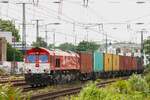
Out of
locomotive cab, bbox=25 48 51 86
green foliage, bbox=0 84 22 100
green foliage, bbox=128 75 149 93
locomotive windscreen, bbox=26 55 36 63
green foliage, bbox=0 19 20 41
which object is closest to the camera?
green foliage, bbox=0 84 22 100

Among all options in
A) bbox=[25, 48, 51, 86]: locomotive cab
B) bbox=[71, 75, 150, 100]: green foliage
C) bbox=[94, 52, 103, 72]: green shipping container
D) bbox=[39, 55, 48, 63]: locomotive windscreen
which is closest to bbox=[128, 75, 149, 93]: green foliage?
bbox=[71, 75, 150, 100]: green foliage

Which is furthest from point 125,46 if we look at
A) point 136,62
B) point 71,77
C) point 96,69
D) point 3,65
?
point 71,77

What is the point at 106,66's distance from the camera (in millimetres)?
56969

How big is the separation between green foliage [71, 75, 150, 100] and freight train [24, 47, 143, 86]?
8571 mm

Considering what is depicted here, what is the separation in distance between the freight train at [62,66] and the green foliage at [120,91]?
8571 mm

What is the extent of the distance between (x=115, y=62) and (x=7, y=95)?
53861 mm

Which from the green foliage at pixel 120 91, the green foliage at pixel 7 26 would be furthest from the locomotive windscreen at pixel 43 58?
the green foliage at pixel 7 26

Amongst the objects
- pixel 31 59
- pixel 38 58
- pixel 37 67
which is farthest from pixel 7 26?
pixel 37 67

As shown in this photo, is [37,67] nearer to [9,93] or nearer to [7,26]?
[9,93]

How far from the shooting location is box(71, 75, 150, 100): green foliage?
16.7 metres

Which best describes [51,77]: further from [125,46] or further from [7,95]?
[125,46]

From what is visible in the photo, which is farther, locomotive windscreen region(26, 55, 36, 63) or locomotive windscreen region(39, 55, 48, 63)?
locomotive windscreen region(26, 55, 36, 63)

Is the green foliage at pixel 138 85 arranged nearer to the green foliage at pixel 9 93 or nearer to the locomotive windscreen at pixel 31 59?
the locomotive windscreen at pixel 31 59

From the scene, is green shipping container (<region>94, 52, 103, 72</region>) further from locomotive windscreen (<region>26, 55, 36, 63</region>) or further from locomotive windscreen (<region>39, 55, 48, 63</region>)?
locomotive windscreen (<region>39, 55, 48, 63</region>)
